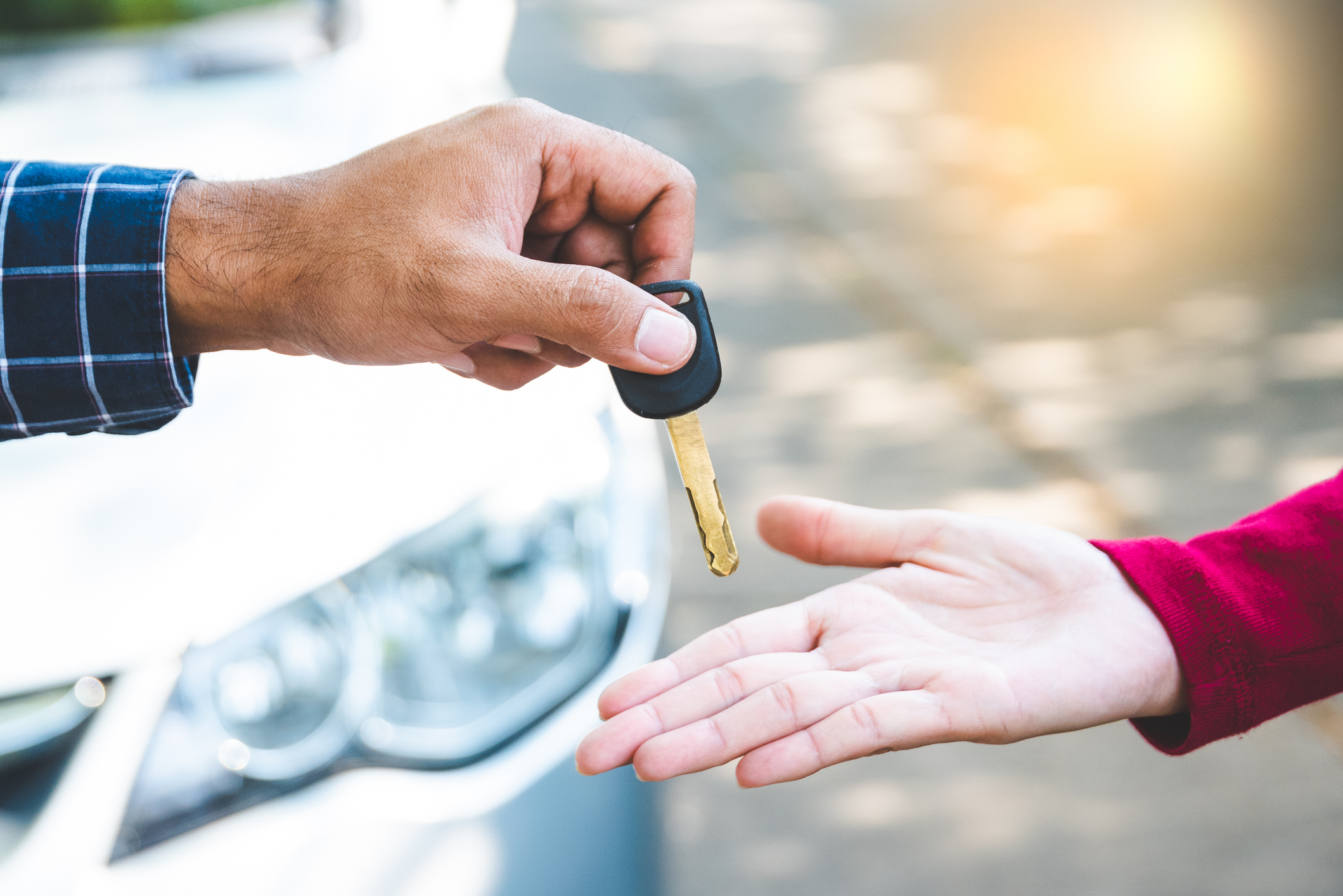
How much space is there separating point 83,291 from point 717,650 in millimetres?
982

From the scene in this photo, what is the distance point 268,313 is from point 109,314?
219 millimetres

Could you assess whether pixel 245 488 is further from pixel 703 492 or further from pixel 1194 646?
pixel 1194 646

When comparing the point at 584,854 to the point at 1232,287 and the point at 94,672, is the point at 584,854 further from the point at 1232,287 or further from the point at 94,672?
the point at 1232,287

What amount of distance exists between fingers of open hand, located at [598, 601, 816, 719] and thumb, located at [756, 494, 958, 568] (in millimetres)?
104

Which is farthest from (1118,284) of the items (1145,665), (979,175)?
(1145,665)

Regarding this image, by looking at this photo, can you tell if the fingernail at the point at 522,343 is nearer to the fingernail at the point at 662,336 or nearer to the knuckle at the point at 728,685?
the fingernail at the point at 662,336

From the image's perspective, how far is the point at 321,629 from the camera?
4.67 ft

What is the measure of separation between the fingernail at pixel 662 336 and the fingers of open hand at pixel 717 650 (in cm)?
40

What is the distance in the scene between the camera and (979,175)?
461 cm

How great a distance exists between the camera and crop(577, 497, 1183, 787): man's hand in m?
1.33

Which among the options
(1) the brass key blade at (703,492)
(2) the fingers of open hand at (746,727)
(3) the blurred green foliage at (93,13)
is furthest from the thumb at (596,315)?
(3) the blurred green foliage at (93,13)

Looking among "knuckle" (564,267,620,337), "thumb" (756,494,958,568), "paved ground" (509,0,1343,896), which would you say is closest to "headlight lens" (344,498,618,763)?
"thumb" (756,494,958,568)

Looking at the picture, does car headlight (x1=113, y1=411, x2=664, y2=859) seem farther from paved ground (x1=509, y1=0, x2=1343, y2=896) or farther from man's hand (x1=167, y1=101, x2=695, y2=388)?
paved ground (x1=509, y1=0, x2=1343, y2=896)

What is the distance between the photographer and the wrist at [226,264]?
140cm
